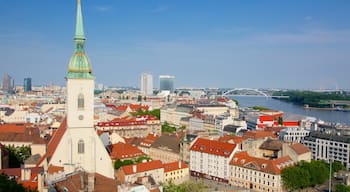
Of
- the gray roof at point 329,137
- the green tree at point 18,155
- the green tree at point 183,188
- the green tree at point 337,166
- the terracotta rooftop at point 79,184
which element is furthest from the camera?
the gray roof at point 329,137

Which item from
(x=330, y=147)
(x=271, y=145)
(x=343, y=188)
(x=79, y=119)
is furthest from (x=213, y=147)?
(x=79, y=119)

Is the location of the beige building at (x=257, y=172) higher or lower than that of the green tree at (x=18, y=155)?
lower

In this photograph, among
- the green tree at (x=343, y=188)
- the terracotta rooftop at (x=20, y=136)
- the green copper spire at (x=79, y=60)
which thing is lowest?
the green tree at (x=343, y=188)

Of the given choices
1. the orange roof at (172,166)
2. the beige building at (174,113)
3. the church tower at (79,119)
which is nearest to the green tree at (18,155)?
the church tower at (79,119)

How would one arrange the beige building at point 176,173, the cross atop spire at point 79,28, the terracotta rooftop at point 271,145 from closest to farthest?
the cross atop spire at point 79,28 → the beige building at point 176,173 → the terracotta rooftop at point 271,145

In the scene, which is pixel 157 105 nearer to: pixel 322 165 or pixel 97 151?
pixel 322 165

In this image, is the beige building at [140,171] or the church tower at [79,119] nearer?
the church tower at [79,119]

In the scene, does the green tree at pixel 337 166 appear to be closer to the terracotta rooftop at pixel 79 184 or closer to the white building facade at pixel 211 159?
the white building facade at pixel 211 159
